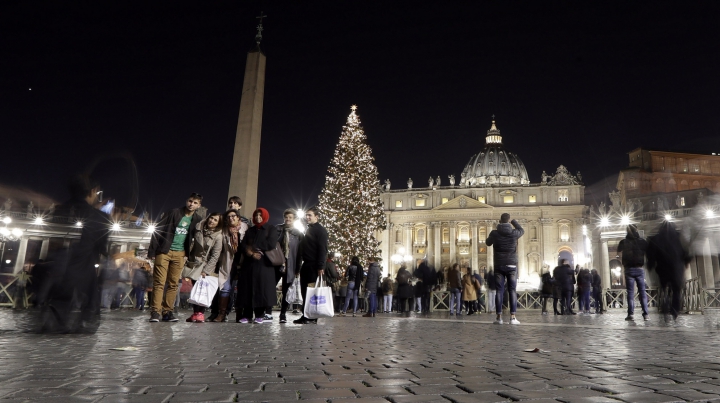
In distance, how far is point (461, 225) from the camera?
247ft

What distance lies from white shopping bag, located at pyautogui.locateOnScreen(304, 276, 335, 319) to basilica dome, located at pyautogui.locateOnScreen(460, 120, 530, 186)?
291ft

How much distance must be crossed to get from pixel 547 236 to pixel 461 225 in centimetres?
1089

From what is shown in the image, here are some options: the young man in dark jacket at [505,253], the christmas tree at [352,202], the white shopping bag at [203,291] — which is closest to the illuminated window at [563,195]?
the christmas tree at [352,202]

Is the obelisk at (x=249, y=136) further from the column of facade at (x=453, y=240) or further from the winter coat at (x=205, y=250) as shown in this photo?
the column of facade at (x=453, y=240)

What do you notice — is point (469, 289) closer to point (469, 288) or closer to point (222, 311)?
point (469, 288)

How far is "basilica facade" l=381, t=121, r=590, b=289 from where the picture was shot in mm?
71188

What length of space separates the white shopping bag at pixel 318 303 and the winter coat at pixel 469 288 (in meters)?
9.08

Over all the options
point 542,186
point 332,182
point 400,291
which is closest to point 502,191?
point 542,186

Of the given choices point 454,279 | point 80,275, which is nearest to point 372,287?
point 454,279

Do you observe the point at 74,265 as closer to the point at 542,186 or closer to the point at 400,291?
the point at 400,291

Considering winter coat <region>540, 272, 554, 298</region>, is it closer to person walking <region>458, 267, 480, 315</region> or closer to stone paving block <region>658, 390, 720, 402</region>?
person walking <region>458, 267, 480, 315</region>

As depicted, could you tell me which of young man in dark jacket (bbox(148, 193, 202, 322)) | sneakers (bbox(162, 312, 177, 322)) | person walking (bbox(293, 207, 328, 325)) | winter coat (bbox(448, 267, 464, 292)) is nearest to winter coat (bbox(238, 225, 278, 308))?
person walking (bbox(293, 207, 328, 325))

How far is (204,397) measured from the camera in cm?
223

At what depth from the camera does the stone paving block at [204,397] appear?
7.14 feet
